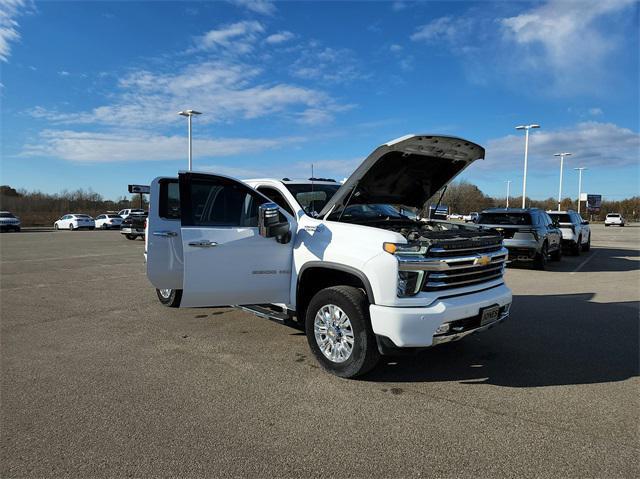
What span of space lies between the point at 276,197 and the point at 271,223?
1.07 m

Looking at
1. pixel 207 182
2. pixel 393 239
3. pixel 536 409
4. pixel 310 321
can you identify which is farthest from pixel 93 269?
pixel 536 409

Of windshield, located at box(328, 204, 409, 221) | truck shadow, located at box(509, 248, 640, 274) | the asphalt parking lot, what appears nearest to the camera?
the asphalt parking lot

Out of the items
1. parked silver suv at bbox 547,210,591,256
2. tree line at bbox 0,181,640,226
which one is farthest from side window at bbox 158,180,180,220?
tree line at bbox 0,181,640,226

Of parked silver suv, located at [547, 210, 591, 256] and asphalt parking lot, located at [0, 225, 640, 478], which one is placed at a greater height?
parked silver suv, located at [547, 210, 591, 256]

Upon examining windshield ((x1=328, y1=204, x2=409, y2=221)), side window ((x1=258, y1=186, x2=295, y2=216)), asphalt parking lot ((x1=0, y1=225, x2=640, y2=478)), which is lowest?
asphalt parking lot ((x1=0, y1=225, x2=640, y2=478))

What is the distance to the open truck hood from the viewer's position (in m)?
4.54

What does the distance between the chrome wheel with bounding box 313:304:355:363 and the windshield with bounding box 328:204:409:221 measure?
102cm

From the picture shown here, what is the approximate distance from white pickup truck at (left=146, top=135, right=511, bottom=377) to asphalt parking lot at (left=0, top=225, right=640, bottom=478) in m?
0.53

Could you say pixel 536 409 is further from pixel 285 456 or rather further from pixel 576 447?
pixel 285 456

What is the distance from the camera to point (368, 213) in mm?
5500

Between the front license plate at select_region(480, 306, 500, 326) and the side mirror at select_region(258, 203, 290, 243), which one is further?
the side mirror at select_region(258, 203, 290, 243)

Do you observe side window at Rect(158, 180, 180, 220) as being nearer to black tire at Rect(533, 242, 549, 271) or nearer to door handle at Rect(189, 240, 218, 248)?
door handle at Rect(189, 240, 218, 248)

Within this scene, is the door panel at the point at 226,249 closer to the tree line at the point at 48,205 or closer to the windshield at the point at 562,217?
the windshield at the point at 562,217

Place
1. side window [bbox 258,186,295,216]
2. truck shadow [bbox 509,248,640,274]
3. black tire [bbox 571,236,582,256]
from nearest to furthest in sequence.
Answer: side window [bbox 258,186,295,216], truck shadow [bbox 509,248,640,274], black tire [bbox 571,236,582,256]
